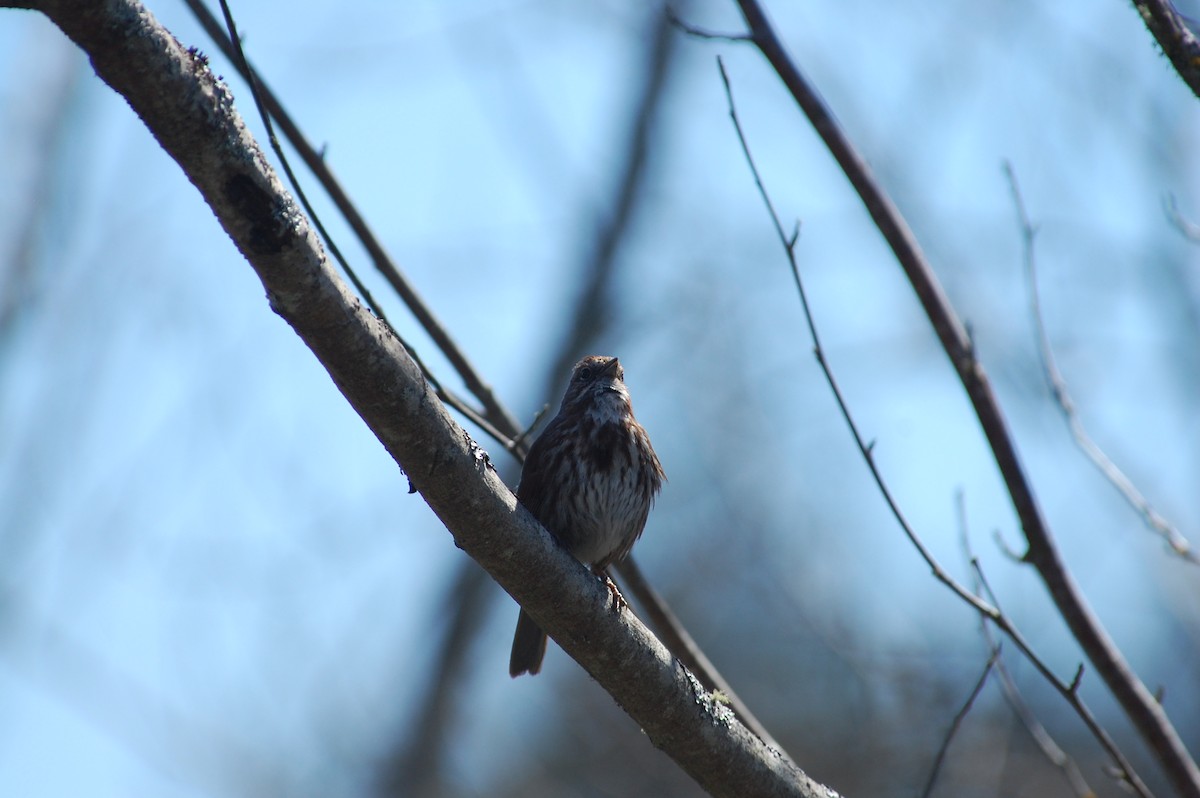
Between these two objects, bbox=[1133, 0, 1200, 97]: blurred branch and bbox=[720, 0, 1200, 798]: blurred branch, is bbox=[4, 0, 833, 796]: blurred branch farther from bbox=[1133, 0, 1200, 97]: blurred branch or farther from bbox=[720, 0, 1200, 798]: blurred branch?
bbox=[1133, 0, 1200, 97]: blurred branch

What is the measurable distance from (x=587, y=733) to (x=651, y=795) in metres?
1.16

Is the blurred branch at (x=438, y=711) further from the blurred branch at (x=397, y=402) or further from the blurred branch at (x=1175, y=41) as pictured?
the blurred branch at (x=1175, y=41)

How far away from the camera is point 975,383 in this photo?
3422 millimetres

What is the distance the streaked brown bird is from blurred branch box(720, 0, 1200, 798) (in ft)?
4.44

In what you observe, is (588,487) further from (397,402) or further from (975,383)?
(397,402)

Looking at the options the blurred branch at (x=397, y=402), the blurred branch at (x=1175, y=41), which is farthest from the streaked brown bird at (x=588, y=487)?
the blurred branch at (x=1175, y=41)

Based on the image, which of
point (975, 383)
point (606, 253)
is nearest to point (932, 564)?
point (975, 383)

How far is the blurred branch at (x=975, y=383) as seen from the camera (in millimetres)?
3229

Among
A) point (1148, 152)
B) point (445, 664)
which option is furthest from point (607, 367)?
point (445, 664)

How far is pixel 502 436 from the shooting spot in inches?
146

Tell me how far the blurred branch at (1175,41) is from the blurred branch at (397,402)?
185 centimetres

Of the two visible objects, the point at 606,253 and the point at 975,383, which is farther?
the point at 606,253

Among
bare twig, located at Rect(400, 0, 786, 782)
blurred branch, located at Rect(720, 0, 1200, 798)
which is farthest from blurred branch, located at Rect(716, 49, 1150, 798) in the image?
bare twig, located at Rect(400, 0, 786, 782)

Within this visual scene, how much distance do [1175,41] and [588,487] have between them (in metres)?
2.41
